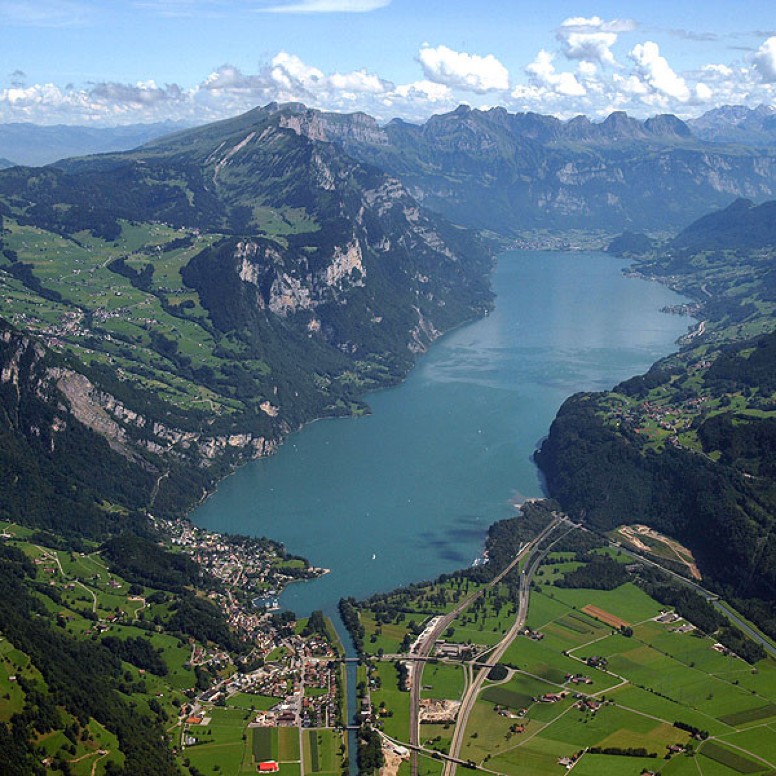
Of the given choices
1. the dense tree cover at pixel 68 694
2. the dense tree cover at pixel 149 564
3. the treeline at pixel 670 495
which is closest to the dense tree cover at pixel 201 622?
the dense tree cover at pixel 149 564

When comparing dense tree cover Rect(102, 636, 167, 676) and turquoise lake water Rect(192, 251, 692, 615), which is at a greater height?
turquoise lake water Rect(192, 251, 692, 615)

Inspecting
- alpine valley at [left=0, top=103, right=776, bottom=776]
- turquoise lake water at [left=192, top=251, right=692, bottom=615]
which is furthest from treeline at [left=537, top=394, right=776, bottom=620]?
turquoise lake water at [left=192, top=251, right=692, bottom=615]

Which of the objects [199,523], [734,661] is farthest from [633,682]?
[199,523]

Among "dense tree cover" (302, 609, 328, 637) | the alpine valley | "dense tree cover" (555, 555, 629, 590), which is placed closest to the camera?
the alpine valley

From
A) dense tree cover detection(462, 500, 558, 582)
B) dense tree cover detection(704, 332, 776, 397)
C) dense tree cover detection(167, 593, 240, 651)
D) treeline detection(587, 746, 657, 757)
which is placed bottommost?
treeline detection(587, 746, 657, 757)

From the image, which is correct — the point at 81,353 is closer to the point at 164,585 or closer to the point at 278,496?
the point at 278,496

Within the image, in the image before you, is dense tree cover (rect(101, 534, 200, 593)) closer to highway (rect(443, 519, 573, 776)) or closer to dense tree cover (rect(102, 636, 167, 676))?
dense tree cover (rect(102, 636, 167, 676))

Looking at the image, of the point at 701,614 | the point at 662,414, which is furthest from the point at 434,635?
the point at 662,414
